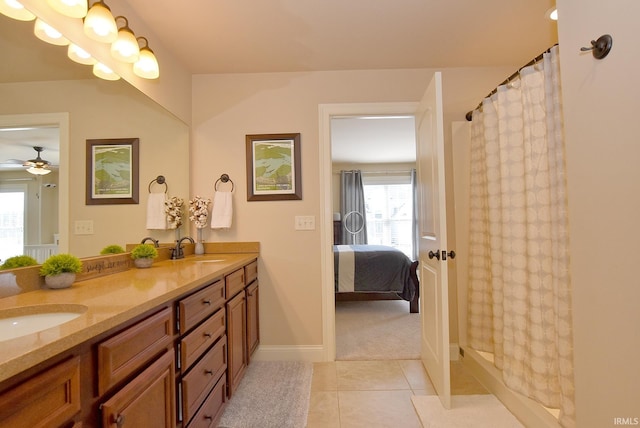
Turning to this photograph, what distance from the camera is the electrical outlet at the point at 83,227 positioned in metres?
1.39

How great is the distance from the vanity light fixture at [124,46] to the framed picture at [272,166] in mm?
995

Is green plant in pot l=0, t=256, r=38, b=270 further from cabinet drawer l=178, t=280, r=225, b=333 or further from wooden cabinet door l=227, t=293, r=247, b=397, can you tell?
wooden cabinet door l=227, t=293, r=247, b=397

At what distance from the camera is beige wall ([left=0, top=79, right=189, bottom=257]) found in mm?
1260

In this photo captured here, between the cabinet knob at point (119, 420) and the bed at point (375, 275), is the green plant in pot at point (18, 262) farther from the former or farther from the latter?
the bed at point (375, 275)

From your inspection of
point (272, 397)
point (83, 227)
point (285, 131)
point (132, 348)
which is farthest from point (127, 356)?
point (285, 131)

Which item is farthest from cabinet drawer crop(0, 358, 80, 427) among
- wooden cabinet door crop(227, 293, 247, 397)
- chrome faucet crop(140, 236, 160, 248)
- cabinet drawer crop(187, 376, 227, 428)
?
chrome faucet crop(140, 236, 160, 248)

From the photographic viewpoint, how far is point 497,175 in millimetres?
1865

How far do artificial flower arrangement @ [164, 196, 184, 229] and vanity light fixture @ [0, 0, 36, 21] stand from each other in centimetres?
114

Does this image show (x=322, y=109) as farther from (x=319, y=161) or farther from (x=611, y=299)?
(x=611, y=299)

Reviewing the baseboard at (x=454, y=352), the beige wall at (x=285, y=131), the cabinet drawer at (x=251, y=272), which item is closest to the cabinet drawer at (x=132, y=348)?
the cabinet drawer at (x=251, y=272)

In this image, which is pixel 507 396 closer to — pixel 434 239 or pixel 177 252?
pixel 434 239

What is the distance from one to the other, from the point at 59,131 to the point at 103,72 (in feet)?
1.49

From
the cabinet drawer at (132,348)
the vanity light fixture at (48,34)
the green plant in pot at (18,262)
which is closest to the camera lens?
the cabinet drawer at (132,348)

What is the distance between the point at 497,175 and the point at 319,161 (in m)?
1.26
